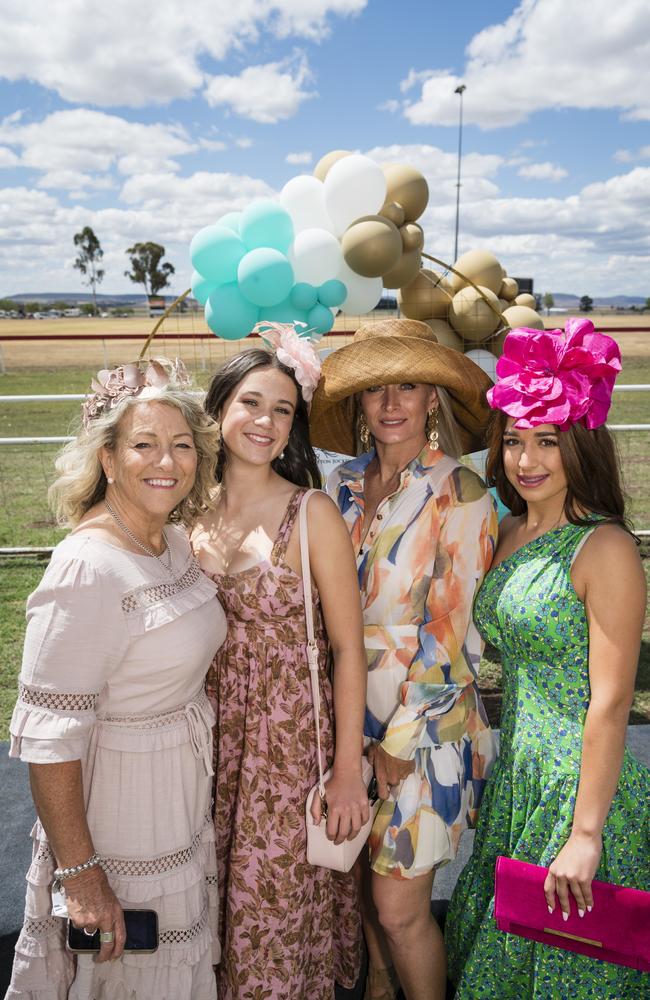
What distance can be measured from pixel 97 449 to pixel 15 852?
6.38 ft

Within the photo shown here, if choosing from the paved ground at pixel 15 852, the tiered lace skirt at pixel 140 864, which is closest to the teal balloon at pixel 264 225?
the tiered lace skirt at pixel 140 864

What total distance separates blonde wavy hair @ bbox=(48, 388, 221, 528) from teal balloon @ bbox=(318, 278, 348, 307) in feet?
6.80

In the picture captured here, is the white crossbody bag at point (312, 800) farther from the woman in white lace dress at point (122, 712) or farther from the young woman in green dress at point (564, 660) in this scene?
the young woman in green dress at point (564, 660)

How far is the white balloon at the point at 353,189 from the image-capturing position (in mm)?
3752

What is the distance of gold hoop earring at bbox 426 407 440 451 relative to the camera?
7.04ft

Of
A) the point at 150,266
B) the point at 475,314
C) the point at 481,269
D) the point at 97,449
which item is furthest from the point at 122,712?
the point at 150,266

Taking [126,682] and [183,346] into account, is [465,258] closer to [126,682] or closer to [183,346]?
[126,682]

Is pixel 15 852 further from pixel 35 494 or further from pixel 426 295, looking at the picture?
pixel 35 494

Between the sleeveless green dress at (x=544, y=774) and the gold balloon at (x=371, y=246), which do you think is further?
the gold balloon at (x=371, y=246)

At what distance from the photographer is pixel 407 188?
4250 mm

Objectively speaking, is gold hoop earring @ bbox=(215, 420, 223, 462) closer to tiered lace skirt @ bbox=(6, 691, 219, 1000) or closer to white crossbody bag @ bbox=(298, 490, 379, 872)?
white crossbody bag @ bbox=(298, 490, 379, 872)

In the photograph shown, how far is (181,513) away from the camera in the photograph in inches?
79.7

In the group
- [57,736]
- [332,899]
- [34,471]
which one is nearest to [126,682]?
[57,736]

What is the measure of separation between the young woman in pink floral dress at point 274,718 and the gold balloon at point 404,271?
2568 millimetres
